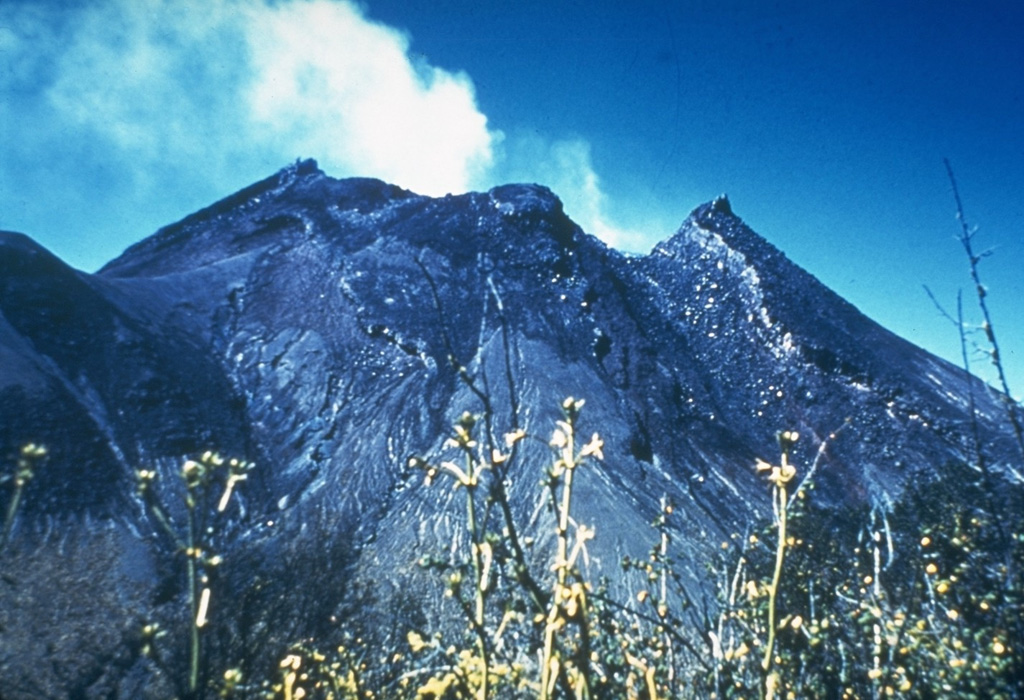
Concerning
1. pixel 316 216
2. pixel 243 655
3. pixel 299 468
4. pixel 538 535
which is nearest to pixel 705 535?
pixel 538 535

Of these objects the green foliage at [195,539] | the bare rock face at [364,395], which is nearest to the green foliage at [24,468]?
the green foliage at [195,539]

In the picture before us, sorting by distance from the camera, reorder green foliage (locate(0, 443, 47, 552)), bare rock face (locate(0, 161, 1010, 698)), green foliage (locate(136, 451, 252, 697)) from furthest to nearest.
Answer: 1. bare rock face (locate(0, 161, 1010, 698))
2. green foliage (locate(0, 443, 47, 552))
3. green foliage (locate(136, 451, 252, 697))

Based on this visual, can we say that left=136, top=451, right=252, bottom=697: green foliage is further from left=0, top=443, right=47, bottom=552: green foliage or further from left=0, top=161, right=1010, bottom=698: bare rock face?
left=0, top=161, right=1010, bottom=698: bare rock face

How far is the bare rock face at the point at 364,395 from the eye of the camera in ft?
35.7

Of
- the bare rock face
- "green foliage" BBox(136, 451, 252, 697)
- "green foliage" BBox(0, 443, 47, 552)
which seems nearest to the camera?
"green foliage" BBox(136, 451, 252, 697)

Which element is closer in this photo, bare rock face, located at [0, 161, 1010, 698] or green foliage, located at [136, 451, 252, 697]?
green foliage, located at [136, 451, 252, 697]

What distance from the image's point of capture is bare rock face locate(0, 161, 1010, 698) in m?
10.9

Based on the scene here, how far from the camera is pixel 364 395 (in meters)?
18.1

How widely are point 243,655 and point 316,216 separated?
22327 millimetres

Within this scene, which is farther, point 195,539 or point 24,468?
point 24,468

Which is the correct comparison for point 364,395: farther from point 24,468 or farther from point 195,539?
point 195,539

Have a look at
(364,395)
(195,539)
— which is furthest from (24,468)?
(364,395)

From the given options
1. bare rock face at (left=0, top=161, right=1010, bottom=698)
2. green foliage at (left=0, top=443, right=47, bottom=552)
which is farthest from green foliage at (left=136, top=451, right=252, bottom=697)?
bare rock face at (left=0, top=161, right=1010, bottom=698)

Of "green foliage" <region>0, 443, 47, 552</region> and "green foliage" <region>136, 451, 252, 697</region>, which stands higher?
"green foliage" <region>0, 443, 47, 552</region>
